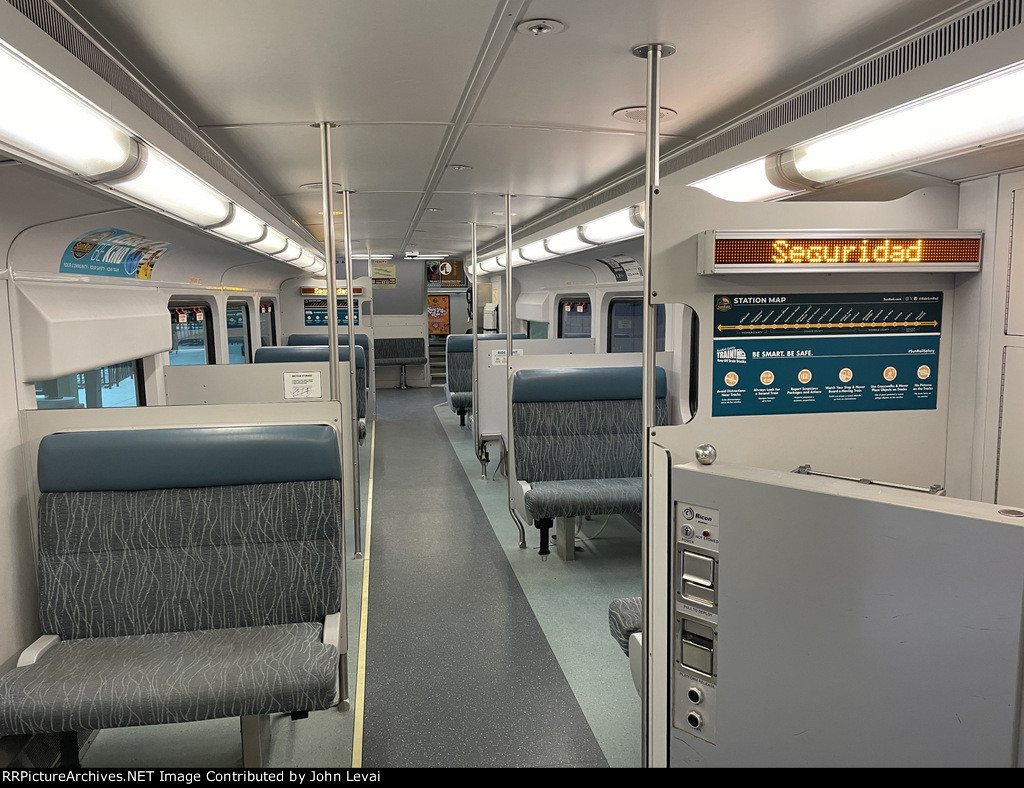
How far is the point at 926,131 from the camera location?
1.90 meters

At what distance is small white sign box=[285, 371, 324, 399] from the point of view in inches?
163

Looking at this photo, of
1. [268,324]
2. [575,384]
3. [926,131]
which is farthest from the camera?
[268,324]

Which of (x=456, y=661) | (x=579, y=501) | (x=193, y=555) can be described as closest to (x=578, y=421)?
(x=579, y=501)

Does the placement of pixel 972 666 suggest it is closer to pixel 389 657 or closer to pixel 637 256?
pixel 389 657

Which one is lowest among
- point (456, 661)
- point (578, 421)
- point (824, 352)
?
point (456, 661)

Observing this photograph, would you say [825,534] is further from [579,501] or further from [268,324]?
[268,324]

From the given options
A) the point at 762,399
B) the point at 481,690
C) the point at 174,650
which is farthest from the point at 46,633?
the point at 762,399

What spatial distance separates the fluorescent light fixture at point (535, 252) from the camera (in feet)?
21.2

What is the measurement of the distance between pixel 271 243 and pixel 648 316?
13.6 feet

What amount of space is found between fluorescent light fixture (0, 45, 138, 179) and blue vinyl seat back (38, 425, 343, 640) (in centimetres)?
105

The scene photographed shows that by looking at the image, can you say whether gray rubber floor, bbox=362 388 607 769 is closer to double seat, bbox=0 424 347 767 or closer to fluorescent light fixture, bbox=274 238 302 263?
double seat, bbox=0 424 347 767

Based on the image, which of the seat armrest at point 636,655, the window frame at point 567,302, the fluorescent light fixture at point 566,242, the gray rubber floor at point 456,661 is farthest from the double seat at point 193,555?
the window frame at point 567,302

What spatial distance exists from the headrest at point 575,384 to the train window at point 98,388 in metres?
2.43

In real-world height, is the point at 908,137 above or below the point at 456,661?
above
